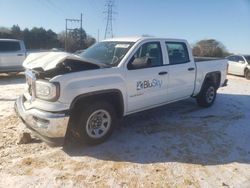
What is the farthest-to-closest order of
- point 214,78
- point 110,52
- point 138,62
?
1. point 214,78
2. point 110,52
3. point 138,62

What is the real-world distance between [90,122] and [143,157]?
1053 mm

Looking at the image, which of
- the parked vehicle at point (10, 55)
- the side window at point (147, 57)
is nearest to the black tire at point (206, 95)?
the side window at point (147, 57)

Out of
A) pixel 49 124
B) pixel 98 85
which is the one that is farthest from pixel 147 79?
pixel 49 124

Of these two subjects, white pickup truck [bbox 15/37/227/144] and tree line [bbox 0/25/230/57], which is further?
tree line [bbox 0/25/230/57]

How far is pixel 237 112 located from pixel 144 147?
3.70 m

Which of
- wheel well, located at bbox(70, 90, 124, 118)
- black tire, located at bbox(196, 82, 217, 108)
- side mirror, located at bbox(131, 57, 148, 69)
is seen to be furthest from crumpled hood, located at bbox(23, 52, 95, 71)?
black tire, located at bbox(196, 82, 217, 108)

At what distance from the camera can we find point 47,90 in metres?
4.02

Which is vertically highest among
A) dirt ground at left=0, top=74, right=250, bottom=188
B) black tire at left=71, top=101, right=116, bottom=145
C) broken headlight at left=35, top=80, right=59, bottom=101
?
broken headlight at left=35, top=80, right=59, bottom=101

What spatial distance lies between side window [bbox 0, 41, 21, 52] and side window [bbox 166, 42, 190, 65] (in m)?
9.72

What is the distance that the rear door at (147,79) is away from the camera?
16.1ft

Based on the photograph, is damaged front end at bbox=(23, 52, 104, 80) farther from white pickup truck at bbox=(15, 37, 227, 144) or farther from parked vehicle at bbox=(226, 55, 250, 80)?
parked vehicle at bbox=(226, 55, 250, 80)

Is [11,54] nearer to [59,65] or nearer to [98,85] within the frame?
[59,65]

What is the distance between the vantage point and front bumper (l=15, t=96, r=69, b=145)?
13.1 ft

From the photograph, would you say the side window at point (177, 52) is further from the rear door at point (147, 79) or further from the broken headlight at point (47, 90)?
the broken headlight at point (47, 90)
